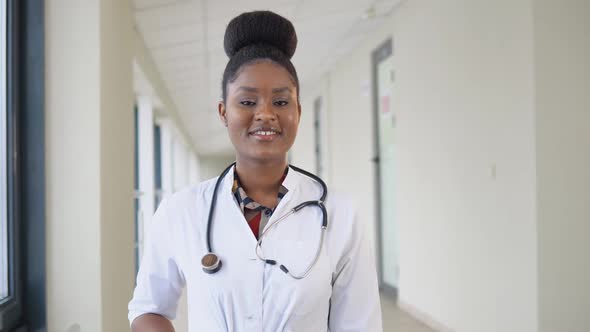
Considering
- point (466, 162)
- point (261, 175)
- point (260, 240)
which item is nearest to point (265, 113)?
point (261, 175)

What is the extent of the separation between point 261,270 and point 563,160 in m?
2.26

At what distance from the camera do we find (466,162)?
342 cm

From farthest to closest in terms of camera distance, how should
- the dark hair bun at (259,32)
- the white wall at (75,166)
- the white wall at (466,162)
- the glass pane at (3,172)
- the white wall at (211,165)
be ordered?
the white wall at (211,165) < the white wall at (466,162) < the white wall at (75,166) < the glass pane at (3,172) < the dark hair bun at (259,32)

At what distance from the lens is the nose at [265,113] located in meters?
1.05

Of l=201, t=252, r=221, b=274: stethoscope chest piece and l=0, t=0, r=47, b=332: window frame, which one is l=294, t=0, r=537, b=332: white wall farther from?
l=0, t=0, r=47, b=332: window frame

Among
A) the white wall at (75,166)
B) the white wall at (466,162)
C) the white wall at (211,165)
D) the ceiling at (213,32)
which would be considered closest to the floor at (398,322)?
the white wall at (466,162)

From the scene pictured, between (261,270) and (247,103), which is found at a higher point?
(247,103)

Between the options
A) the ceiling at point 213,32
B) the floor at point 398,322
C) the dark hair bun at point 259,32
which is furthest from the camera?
the floor at point 398,322

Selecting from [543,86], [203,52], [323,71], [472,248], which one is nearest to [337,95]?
[323,71]

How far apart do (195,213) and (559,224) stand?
2277mm

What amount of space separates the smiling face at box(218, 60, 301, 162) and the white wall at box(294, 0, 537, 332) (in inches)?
81.4

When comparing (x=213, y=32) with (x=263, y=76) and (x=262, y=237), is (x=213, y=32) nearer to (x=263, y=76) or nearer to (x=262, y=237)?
(x=263, y=76)

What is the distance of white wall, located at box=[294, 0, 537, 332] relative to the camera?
2.81m

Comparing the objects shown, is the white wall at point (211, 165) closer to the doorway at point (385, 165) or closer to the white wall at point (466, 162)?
the doorway at point (385, 165)
